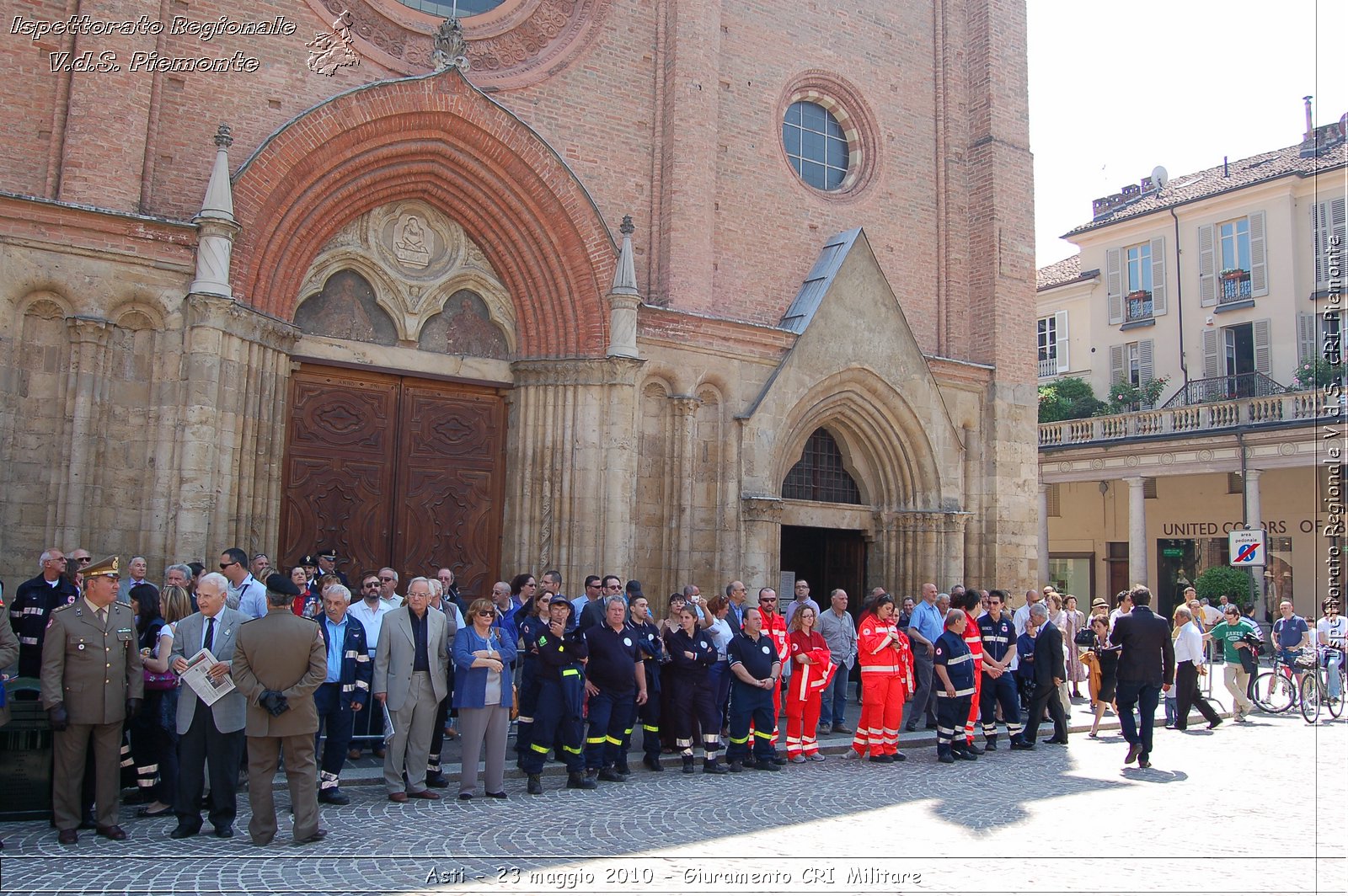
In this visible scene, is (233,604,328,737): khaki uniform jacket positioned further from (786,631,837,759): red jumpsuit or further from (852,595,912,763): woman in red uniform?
(852,595,912,763): woman in red uniform

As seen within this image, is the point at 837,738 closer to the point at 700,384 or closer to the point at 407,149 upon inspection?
the point at 700,384

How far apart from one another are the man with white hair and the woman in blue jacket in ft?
2.36

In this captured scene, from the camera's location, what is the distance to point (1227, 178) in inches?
1380

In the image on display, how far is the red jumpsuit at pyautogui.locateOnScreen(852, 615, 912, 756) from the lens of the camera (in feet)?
35.0

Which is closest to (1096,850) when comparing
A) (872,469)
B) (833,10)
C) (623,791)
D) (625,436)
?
(623,791)

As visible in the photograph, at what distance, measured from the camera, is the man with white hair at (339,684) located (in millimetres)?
7988

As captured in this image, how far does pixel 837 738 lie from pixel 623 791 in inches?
148

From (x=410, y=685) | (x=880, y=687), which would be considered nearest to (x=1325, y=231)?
(x=880, y=687)

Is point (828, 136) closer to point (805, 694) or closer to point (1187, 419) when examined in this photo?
point (805, 694)

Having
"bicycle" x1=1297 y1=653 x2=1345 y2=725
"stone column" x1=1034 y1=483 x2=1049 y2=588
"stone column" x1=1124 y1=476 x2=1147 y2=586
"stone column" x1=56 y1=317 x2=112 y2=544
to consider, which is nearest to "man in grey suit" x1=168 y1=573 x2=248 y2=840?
"stone column" x1=56 y1=317 x2=112 y2=544

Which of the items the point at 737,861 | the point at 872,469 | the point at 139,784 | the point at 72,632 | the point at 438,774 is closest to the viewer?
the point at 737,861

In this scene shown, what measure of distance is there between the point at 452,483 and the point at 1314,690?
11.6m

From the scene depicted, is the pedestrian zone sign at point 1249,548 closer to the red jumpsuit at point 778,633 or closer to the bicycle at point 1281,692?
the bicycle at point 1281,692

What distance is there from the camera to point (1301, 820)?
26.4ft
